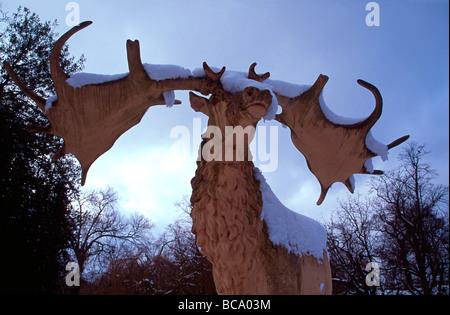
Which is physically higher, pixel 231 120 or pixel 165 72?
pixel 165 72

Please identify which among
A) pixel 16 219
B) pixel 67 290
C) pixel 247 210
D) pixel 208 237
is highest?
pixel 16 219

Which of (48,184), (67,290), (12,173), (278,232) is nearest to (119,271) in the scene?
(67,290)

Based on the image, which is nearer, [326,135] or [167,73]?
[167,73]

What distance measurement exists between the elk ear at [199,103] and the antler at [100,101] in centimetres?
7

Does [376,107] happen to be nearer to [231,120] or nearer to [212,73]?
[231,120]

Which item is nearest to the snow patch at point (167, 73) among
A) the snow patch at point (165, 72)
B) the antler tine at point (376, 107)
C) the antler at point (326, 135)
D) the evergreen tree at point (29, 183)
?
the snow patch at point (165, 72)

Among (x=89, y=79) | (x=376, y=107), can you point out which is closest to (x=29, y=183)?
(x=89, y=79)

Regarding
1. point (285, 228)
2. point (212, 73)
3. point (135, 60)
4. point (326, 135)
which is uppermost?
point (135, 60)

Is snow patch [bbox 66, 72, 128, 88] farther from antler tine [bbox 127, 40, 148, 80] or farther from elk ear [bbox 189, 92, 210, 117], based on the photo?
elk ear [bbox 189, 92, 210, 117]

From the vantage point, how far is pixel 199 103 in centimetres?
267

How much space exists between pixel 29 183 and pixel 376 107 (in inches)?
387
